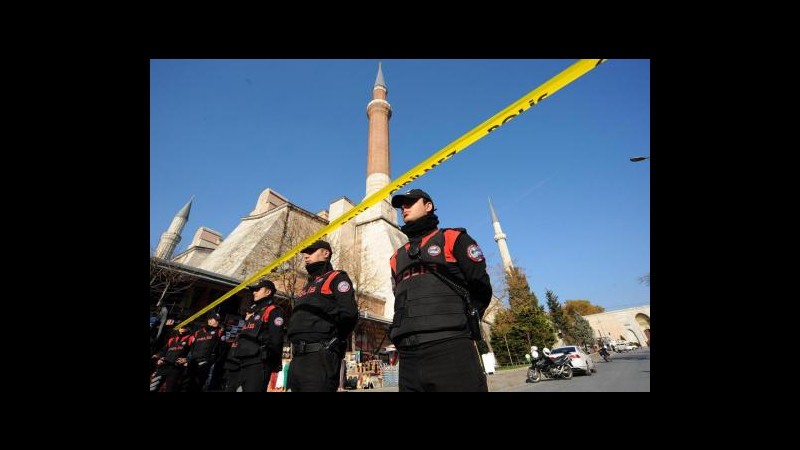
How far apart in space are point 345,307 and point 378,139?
109 ft

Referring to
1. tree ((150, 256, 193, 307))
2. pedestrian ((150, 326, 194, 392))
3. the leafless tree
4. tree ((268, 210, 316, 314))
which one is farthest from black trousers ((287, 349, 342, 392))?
the leafless tree

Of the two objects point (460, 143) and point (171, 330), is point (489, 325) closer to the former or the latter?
point (171, 330)

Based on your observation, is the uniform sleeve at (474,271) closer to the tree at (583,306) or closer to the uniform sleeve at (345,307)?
the uniform sleeve at (345,307)

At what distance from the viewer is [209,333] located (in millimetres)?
6887

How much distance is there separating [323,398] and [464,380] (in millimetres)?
970

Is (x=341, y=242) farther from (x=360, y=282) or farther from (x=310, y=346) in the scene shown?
(x=310, y=346)

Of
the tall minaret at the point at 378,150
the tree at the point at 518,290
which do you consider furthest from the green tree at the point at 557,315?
the tall minaret at the point at 378,150

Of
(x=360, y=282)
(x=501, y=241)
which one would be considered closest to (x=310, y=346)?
(x=360, y=282)

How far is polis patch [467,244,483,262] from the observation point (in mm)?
2545

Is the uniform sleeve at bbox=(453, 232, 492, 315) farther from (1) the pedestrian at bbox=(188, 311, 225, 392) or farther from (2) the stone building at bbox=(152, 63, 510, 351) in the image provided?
(2) the stone building at bbox=(152, 63, 510, 351)

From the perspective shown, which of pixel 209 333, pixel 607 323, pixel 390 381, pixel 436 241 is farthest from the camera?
pixel 607 323

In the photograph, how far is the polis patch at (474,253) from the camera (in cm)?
254

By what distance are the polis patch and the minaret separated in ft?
93.7

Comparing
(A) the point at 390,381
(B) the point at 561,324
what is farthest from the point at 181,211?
(B) the point at 561,324
